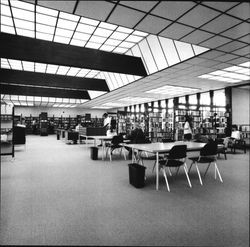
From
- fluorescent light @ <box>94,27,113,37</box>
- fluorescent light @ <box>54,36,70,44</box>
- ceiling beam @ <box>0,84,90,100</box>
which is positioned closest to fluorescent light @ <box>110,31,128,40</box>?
fluorescent light @ <box>94,27,113,37</box>

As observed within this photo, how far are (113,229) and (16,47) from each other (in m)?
5.52

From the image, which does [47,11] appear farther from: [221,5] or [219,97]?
[219,97]

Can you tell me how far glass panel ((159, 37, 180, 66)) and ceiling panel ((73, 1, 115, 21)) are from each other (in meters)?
3.24

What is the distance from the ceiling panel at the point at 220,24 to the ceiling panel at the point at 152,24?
0.89m

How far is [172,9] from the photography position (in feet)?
11.5

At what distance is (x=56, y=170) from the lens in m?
5.20

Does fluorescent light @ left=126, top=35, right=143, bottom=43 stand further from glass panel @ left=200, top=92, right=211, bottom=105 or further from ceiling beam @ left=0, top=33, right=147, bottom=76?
glass panel @ left=200, top=92, right=211, bottom=105

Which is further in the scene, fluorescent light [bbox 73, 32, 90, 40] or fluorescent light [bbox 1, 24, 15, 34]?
fluorescent light [bbox 73, 32, 90, 40]

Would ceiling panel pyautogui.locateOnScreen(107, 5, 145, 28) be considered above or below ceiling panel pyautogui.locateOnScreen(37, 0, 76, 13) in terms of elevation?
below

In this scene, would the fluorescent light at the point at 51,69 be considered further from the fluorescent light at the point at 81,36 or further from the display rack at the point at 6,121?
the display rack at the point at 6,121

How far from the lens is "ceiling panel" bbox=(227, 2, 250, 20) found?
11.1 feet

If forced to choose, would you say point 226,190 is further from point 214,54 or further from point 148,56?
point 148,56

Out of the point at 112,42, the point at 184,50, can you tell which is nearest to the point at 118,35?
the point at 112,42

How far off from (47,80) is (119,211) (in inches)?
339
